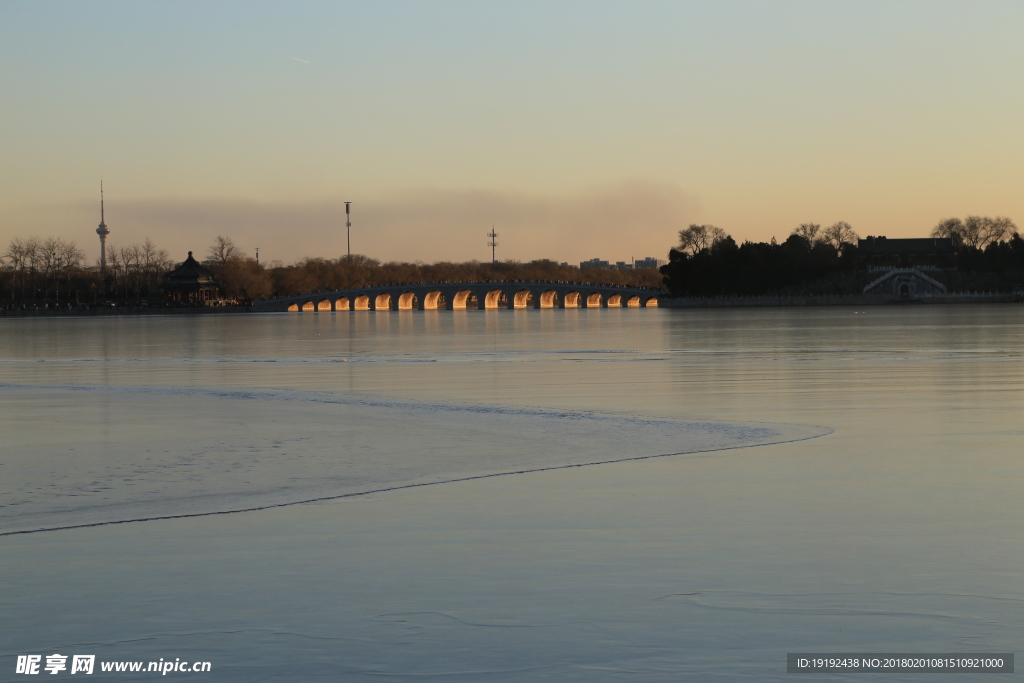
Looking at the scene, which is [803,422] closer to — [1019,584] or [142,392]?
[1019,584]

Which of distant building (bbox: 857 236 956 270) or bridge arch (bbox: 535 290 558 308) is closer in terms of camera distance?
distant building (bbox: 857 236 956 270)

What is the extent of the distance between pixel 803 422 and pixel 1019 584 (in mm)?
8584

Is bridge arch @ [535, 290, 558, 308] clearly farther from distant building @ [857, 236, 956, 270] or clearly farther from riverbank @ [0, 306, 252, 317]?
riverbank @ [0, 306, 252, 317]

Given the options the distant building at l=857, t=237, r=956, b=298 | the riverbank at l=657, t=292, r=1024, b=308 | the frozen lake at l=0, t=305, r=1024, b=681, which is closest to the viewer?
the frozen lake at l=0, t=305, r=1024, b=681

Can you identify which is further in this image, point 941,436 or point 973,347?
point 973,347

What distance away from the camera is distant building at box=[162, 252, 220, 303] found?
159500mm

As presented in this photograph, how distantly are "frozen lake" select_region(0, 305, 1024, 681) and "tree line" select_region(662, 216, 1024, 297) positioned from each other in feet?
418

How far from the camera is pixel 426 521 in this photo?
320 inches

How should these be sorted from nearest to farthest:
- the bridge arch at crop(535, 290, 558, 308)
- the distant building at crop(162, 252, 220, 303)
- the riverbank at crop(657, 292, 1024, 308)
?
the riverbank at crop(657, 292, 1024, 308) → the distant building at crop(162, 252, 220, 303) → the bridge arch at crop(535, 290, 558, 308)

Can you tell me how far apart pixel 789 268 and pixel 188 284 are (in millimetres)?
79426

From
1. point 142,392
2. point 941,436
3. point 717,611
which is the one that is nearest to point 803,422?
point 941,436

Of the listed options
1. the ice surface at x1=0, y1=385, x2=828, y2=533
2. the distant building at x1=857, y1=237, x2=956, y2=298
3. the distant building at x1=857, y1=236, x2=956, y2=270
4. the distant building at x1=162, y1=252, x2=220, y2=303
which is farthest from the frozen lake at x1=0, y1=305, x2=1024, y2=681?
the distant building at x1=857, y1=236, x2=956, y2=270

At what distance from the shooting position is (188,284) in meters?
160

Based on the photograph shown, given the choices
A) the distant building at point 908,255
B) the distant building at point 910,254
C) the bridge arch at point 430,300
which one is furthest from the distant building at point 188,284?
the distant building at point 910,254
